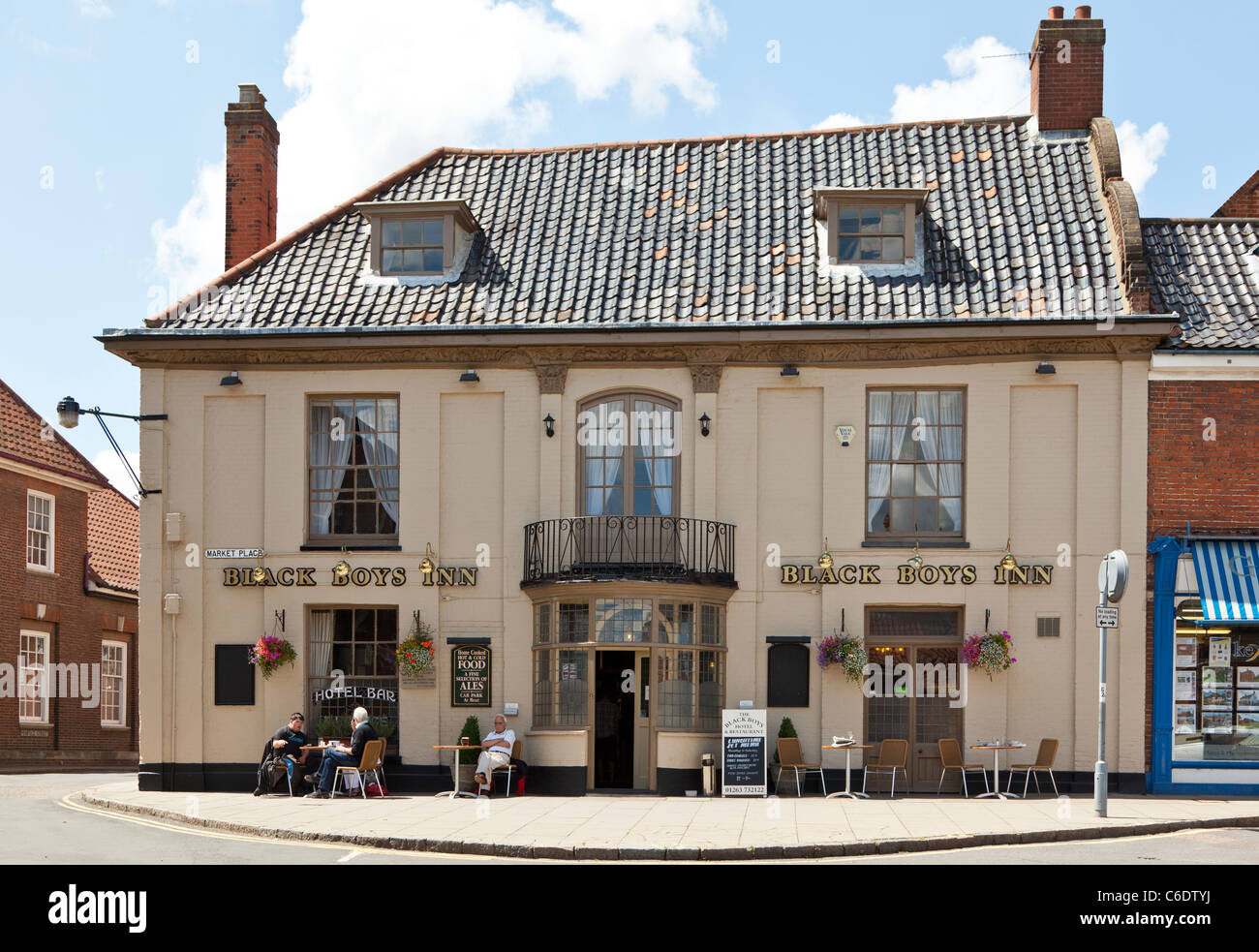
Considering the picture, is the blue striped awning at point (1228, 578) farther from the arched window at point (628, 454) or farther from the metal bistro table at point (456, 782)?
the metal bistro table at point (456, 782)

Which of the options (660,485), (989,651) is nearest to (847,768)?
(989,651)

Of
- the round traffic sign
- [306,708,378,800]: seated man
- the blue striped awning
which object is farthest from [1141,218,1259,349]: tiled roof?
[306,708,378,800]: seated man

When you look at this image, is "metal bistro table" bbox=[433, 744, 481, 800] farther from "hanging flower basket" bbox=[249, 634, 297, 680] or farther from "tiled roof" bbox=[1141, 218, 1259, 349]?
"tiled roof" bbox=[1141, 218, 1259, 349]

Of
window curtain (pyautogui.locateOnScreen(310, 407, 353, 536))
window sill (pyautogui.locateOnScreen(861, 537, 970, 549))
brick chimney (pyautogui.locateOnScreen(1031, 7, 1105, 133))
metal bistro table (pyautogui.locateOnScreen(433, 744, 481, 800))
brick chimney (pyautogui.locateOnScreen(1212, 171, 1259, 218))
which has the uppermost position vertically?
brick chimney (pyautogui.locateOnScreen(1031, 7, 1105, 133))

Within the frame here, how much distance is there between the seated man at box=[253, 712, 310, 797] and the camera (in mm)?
19312

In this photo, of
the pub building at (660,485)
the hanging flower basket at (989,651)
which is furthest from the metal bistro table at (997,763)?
the hanging flower basket at (989,651)

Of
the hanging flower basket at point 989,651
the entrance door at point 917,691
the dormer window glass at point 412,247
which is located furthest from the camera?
the dormer window glass at point 412,247

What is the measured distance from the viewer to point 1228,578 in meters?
19.1

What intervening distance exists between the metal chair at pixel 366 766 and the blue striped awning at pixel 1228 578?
11967mm

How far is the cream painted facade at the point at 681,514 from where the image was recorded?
Answer: 19.6 metres

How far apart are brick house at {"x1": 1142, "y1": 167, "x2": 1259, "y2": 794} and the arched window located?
713cm

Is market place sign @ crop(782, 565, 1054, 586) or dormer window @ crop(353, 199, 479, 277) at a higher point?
dormer window @ crop(353, 199, 479, 277)

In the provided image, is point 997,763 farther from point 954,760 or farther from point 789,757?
point 789,757

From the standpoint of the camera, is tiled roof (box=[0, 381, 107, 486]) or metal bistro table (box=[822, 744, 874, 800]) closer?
metal bistro table (box=[822, 744, 874, 800])
